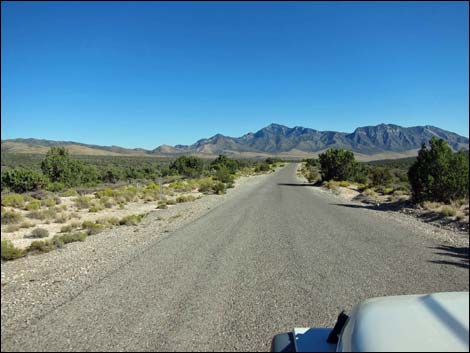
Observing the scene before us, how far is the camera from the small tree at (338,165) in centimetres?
3991

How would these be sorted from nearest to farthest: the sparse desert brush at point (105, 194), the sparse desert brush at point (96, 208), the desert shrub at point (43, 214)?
the desert shrub at point (43, 214)
the sparse desert brush at point (96, 208)
the sparse desert brush at point (105, 194)

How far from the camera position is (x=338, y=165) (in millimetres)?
40000

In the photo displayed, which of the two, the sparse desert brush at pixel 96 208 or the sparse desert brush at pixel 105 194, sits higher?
the sparse desert brush at pixel 105 194

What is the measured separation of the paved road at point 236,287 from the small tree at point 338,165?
98.6 feet

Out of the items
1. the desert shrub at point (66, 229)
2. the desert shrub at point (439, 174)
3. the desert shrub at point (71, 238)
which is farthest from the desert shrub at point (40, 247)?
the desert shrub at point (439, 174)

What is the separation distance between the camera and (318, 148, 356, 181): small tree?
39.9m

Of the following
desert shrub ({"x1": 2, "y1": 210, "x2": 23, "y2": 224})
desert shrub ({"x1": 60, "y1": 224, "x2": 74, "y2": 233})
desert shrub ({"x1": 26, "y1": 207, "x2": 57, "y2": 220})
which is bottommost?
desert shrub ({"x1": 60, "y1": 224, "x2": 74, "y2": 233})

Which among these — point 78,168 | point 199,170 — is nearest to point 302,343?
point 78,168

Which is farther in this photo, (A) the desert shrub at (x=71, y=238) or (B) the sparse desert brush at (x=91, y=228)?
(B) the sparse desert brush at (x=91, y=228)

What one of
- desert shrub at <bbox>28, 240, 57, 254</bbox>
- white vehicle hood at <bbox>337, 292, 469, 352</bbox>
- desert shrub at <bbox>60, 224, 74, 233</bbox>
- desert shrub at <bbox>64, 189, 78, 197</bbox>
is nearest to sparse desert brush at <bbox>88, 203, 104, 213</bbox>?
desert shrub at <bbox>64, 189, 78, 197</bbox>

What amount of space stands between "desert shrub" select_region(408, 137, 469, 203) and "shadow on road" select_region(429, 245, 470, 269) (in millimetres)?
5623

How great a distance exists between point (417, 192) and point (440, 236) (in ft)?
19.1

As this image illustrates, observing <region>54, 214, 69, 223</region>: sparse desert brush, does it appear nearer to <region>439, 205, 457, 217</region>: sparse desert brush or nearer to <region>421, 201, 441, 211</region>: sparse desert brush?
<region>439, 205, 457, 217</region>: sparse desert brush

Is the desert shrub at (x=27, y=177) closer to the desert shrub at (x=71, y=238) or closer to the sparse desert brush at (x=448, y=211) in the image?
the desert shrub at (x=71, y=238)
